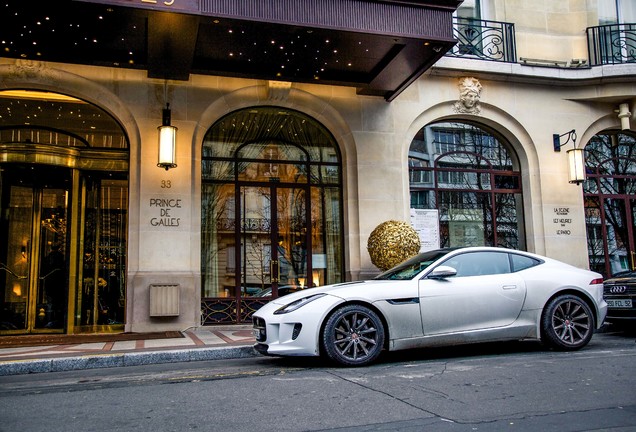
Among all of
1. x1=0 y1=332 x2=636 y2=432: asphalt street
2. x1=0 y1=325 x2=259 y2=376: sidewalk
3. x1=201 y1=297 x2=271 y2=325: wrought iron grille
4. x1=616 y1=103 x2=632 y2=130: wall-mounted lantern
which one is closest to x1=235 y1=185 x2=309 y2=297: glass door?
x1=201 y1=297 x2=271 y2=325: wrought iron grille

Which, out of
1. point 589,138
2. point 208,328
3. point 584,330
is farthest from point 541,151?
point 208,328

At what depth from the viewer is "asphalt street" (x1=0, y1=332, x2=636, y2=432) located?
442cm

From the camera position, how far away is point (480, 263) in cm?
779

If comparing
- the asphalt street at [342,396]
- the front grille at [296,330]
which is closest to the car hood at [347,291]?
the front grille at [296,330]

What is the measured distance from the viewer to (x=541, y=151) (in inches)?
571

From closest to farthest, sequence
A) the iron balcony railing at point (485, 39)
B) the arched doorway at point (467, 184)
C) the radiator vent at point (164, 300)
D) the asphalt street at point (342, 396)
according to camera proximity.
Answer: the asphalt street at point (342, 396) → the radiator vent at point (164, 300) → the arched doorway at point (467, 184) → the iron balcony railing at point (485, 39)

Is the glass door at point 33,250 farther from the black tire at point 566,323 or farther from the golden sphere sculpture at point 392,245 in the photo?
the black tire at point 566,323

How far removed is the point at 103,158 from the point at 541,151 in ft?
33.4

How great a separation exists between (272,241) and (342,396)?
7594mm

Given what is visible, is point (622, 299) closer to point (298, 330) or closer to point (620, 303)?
point (620, 303)

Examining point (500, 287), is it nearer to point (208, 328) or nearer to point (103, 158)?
point (208, 328)

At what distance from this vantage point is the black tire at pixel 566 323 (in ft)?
25.5

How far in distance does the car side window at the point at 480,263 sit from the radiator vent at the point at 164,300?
18.6ft

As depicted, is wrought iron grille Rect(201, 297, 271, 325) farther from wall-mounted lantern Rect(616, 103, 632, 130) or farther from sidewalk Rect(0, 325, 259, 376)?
wall-mounted lantern Rect(616, 103, 632, 130)
